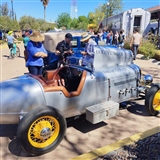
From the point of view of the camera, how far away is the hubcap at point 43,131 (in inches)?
114

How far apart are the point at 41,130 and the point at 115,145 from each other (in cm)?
124

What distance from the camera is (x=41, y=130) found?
2932 millimetres

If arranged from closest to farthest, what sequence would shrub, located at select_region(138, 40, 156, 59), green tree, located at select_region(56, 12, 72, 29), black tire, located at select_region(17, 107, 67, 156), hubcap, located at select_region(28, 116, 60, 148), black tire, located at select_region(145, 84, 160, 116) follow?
1. black tire, located at select_region(17, 107, 67, 156)
2. hubcap, located at select_region(28, 116, 60, 148)
3. black tire, located at select_region(145, 84, 160, 116)
4. shrub, located at select_region(138, 40, 156, 59)
5. green tree, located at select_region(56, 12, 72, 29)

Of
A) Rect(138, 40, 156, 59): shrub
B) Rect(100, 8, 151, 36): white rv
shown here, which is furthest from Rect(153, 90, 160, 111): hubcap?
Rect(100, 8, 151, 36): white rv

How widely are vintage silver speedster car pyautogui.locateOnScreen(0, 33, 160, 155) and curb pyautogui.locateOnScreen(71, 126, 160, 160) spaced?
477 millimetres

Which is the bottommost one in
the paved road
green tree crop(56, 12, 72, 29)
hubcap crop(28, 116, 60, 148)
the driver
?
the paved road

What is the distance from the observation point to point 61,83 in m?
3.91

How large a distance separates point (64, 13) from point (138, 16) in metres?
58.3

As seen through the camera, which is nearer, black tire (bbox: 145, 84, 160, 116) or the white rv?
black tire (bbox: 145, 84, 160, 116)

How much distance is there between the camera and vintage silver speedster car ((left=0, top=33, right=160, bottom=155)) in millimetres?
2906

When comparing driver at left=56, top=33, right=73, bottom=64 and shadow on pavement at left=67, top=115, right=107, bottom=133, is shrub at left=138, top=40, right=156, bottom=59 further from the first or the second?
shadow on pavement at left=67, top=115, right=107, bottom=133

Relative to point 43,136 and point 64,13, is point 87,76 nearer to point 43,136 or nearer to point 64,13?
point 43,136

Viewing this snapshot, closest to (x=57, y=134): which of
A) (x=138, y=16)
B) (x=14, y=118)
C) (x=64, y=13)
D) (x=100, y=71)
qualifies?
(x=14, y=118)

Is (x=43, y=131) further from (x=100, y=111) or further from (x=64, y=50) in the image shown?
(x=64, y=50)
